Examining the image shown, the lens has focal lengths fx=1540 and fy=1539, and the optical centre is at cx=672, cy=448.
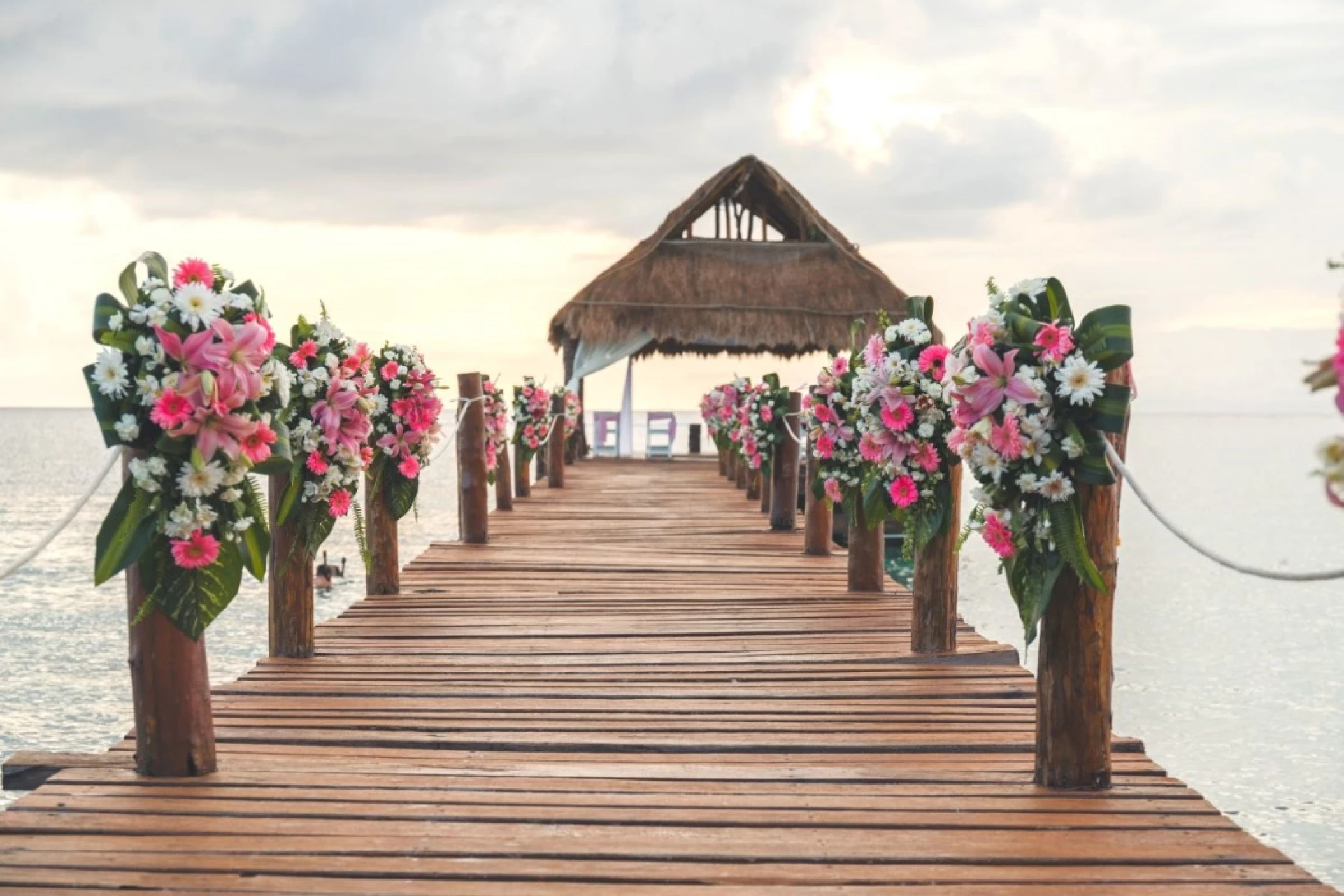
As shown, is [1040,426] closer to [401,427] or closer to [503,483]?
[401,427]

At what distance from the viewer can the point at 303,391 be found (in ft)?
17.9

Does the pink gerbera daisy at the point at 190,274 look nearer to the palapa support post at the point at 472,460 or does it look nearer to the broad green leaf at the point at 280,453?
the broad green leaf at the point at 280,453

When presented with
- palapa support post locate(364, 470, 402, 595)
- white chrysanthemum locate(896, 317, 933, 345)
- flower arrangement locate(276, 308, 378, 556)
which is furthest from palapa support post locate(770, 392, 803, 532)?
flower arrangement locate(276, 308, 378, 556)

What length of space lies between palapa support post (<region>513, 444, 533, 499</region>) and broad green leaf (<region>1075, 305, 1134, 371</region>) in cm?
1137

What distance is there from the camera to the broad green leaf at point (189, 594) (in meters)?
3.69

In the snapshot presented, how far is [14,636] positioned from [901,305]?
13.4 m

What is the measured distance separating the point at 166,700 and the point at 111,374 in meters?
0.80

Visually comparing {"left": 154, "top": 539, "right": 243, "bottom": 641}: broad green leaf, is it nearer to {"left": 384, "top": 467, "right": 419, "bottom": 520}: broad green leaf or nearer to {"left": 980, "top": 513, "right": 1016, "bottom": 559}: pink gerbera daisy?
{"left": 980, "top": 513, "right": 1016, "bottom": 559}: pink gerbera daisy

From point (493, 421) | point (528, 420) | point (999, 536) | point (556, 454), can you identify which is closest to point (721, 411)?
point (556, 454)

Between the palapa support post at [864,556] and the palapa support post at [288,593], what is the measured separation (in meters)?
2.84

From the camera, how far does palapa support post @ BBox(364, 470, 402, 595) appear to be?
706 centimetres

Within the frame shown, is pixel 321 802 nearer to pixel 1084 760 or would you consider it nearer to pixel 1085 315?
pixel 1084 760

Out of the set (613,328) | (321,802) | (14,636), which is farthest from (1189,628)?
(321,802)

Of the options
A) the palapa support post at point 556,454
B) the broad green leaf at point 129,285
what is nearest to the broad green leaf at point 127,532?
the broad green leaf at point 129,285
